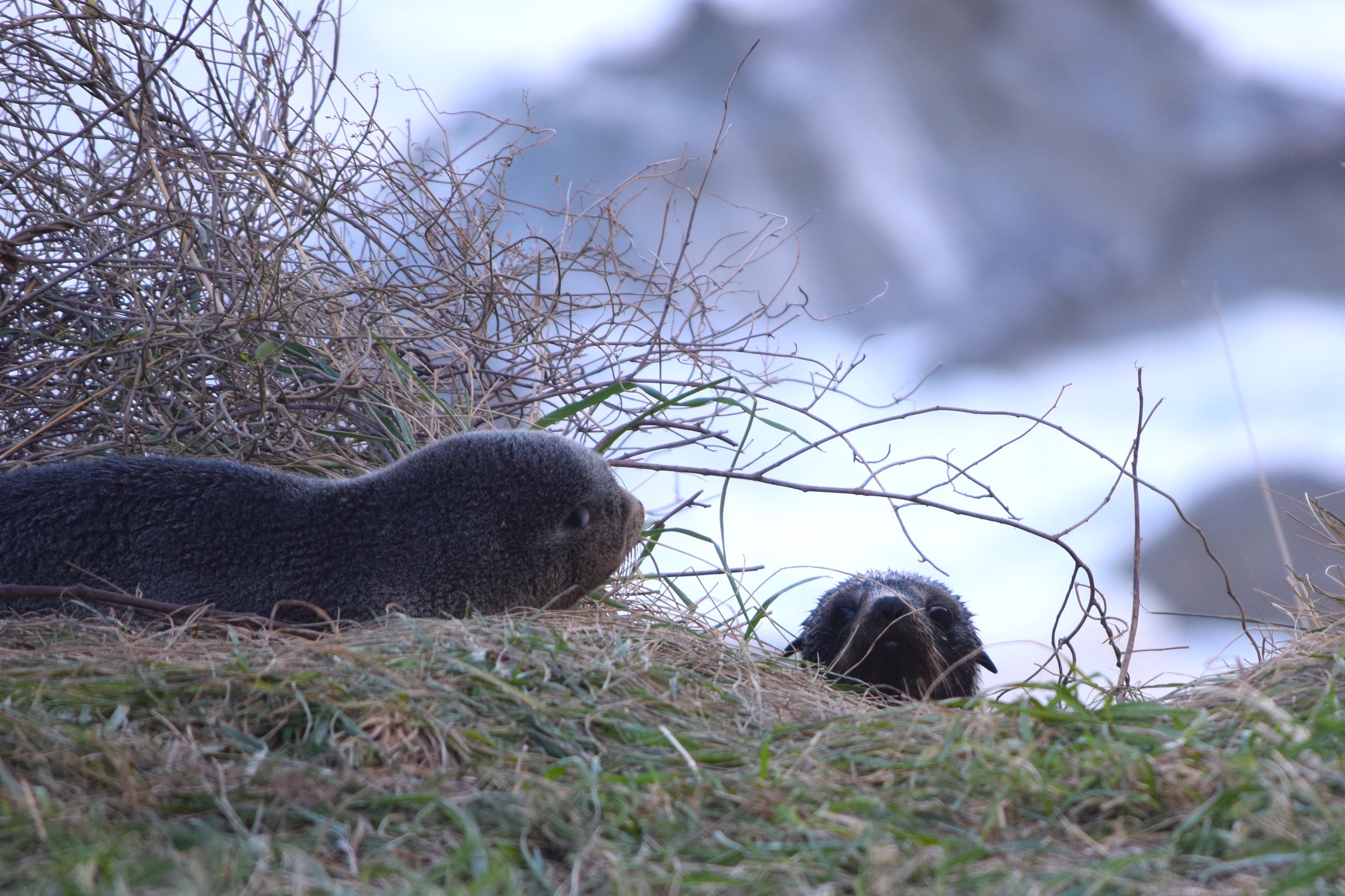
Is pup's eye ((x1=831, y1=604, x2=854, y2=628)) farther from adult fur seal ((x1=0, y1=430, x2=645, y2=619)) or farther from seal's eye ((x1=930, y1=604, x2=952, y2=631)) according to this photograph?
adult fur seal ((x1=0, y1=430, x2=645, y2=619))

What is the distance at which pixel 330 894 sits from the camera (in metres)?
1.30

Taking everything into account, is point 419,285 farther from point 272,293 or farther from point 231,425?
point 231,425

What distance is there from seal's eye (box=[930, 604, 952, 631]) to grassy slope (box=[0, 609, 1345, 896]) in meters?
2.00

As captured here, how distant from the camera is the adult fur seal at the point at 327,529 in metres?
2.86

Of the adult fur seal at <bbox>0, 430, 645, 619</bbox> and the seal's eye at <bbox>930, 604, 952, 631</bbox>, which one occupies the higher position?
the adult fur seal at <bbox>0, 430, 645, 619</bbox>

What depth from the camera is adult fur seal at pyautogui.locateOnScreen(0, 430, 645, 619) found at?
9.38ft

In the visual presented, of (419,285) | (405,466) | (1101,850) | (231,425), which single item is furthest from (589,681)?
(419,285)

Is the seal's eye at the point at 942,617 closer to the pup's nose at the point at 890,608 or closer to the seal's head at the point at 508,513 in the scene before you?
the pup's nose at the point at 890,608

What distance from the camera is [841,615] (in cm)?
420

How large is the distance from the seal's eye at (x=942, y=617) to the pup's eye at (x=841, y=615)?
0.39 m

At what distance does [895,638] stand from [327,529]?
7.46 feet

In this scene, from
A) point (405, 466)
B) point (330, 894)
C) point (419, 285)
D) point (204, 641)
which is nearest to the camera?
point (330, 894)

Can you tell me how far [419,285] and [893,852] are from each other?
350 centimetres

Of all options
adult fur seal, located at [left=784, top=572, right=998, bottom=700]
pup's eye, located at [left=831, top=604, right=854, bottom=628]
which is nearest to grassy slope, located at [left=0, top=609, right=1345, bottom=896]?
adult fur seal, located at [left=784, top=572, right=998, bottom=700]
